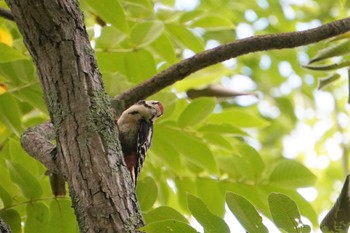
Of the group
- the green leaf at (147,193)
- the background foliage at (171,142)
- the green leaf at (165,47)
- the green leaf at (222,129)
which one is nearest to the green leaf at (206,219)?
the background foliage at (171,142)

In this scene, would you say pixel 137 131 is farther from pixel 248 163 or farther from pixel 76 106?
pixel 76 106

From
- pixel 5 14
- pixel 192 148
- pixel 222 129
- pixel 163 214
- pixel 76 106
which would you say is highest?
pixel 5 14

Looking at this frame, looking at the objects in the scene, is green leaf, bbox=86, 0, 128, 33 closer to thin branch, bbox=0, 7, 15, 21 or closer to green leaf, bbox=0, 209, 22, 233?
thin branch, bbox=0, 7, 15, 21

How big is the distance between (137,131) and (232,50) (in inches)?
23.4

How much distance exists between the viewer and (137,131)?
247cm

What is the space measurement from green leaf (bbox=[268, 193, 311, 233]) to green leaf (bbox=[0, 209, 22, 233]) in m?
0.88

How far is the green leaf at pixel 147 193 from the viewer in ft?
7.01

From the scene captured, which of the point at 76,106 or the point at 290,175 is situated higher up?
the point at 290,175

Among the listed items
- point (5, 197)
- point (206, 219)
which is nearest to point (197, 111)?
point (5, 197)

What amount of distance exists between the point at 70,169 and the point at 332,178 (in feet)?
13.6

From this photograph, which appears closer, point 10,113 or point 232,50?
point 232,50

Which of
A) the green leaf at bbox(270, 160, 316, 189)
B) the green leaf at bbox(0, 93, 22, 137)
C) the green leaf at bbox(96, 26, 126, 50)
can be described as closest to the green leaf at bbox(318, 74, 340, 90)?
the green leaf at bbox(270, 160, 316, 189)

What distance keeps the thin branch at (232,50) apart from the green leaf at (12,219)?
473 millimetres

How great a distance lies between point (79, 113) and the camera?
1675 mm
